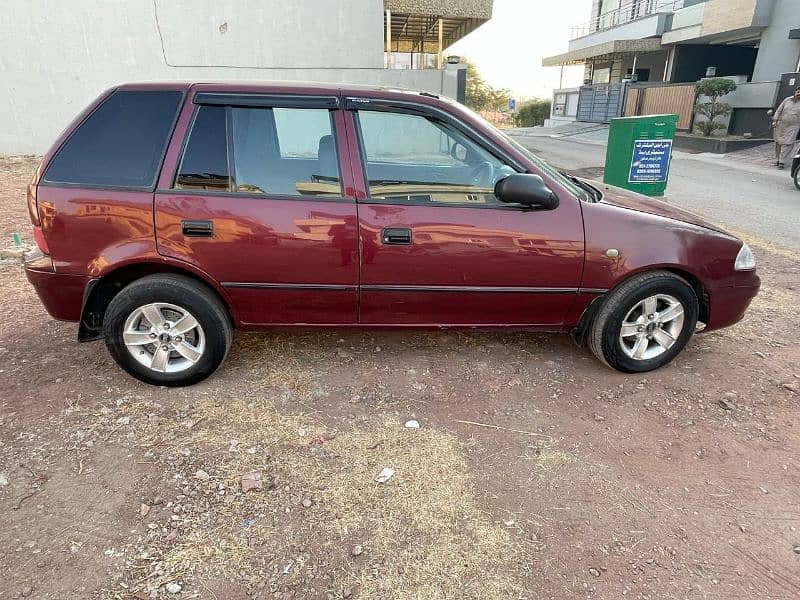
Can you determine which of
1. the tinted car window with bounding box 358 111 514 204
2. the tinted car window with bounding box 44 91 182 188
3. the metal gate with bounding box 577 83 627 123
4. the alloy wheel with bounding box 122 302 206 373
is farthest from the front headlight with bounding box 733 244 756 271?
the metal gate with bounding box 577 83 627 123

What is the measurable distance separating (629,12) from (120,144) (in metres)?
36.4

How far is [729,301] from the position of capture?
352cm

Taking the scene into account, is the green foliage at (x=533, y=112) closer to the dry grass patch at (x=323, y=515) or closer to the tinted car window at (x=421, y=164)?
the tinted car window at (x=421, y=164)

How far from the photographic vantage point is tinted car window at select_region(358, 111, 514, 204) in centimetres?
318

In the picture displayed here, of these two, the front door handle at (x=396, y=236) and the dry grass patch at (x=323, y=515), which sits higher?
the front door handle at (x=396, y=236)

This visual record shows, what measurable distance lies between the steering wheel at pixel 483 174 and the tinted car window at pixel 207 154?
1489 millimetres

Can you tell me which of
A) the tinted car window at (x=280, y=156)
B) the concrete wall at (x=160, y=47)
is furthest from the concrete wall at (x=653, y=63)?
the tinted car window at (x=280, y=156)

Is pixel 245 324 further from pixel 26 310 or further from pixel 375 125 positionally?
pixel 26 310

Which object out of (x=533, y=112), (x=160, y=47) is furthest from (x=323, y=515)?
(x=533, y=112)

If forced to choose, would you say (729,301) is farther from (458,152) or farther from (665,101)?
(665,101)

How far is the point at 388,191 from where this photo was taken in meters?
3.16

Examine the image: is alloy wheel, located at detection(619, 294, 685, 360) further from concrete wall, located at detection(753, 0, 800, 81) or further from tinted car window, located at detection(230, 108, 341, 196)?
concrete wall, located at detection(753, 0, 800, 81)

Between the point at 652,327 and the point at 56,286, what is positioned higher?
the point at 56,286

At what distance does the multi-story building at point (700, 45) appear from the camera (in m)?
18.5
